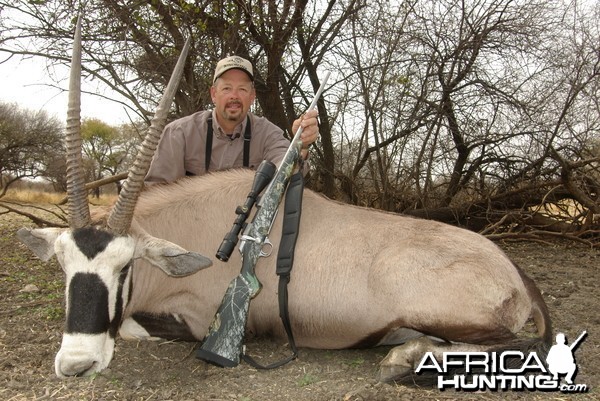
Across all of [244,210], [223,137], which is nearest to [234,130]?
[223,137]

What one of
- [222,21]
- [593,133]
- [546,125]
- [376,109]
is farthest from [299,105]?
[593,133]

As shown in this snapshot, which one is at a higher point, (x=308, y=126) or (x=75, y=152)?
(x=308, y=126)

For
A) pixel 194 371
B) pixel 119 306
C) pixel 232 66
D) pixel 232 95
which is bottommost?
pixel 194 371

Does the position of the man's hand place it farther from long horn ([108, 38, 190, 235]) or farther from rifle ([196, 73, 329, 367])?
long horn ([108, 38, 190, 235])

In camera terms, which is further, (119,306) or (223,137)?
(223,137)

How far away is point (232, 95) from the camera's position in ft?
17.6

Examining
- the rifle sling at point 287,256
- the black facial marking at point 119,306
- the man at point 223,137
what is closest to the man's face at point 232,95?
the man at point 223,137

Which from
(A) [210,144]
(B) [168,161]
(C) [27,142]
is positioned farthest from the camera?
(C) [27,142]

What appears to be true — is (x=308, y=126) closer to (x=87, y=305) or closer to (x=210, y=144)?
(x=210, y=144)

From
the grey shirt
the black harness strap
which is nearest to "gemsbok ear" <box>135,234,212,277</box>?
the grey shirt

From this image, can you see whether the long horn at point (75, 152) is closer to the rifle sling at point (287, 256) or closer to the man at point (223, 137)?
the rifle sling at point (287, 256)

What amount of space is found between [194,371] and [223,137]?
248 centimetres

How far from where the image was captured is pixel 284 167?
160 inches

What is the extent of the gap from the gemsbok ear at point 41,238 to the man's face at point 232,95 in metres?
2.14
